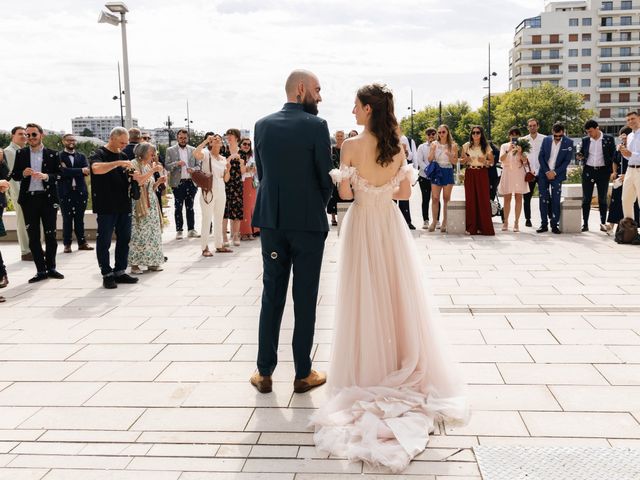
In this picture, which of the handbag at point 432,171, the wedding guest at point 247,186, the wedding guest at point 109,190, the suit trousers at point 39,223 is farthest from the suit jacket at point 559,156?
the suit trousers at point 39,223

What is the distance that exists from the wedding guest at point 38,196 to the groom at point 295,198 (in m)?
5.55

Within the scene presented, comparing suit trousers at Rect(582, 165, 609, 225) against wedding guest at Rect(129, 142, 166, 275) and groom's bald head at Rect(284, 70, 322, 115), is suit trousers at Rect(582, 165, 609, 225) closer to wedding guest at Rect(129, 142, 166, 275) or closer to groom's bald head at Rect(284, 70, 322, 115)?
wedding guest at Rect(129, 142, 166, 275)

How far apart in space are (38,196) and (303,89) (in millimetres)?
5981

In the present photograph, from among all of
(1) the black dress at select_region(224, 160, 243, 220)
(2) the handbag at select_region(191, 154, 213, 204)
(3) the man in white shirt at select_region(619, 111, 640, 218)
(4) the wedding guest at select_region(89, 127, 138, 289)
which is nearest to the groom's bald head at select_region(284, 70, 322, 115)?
(4) the wedding guest at select_region(89, 127, 138, 289)

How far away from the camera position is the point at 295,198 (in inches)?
169

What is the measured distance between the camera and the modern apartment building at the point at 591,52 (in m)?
106

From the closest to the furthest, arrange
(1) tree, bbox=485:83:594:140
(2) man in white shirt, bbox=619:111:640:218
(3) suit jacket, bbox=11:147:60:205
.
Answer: (3) suit jacket, bbox=11:147:60:205 → (2) man in white shirt, bbox=619:111:640:218 → (1) tree, bbox=485:83:594:140

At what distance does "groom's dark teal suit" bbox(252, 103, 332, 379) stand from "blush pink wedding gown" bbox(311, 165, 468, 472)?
0.18 meters

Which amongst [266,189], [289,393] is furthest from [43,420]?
[266,189]

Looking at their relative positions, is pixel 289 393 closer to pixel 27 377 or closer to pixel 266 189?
pixel 266 189

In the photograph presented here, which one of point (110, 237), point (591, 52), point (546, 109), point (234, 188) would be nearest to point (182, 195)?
point (234, 188)

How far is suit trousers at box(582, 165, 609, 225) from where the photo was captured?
502 inches

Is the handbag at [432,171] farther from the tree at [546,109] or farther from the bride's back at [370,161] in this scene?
the tree at [546,109]

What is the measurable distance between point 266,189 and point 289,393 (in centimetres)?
142
